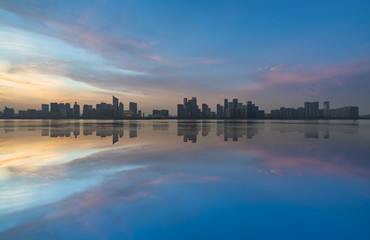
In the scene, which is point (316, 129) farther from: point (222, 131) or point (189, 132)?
point (189, 132)

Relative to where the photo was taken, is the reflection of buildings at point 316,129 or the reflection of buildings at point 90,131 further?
the reflection of buildings at point 316,129

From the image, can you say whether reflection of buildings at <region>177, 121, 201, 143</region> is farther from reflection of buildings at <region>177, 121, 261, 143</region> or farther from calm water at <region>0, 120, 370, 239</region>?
calm water at <region>0, 120, 370, 239</region>

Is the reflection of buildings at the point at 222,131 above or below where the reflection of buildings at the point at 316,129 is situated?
above

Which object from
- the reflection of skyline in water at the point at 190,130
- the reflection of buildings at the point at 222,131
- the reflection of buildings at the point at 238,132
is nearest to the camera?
the reflection of buildings at the point at 222,131

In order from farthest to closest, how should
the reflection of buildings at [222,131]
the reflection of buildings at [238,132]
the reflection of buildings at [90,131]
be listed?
1. the reflection of buildings at [90,131]
2. the reflection of buildings at [238,132]
3. the reflection of buildings at [222,131]

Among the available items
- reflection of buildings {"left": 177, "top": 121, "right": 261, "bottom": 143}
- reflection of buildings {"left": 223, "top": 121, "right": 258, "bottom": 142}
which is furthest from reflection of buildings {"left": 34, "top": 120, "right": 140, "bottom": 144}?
reflection of buildings {"left": 223, "top": 121, "right": 258, "bottom": 142}

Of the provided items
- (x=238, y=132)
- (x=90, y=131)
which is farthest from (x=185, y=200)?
(x=90, y=131)

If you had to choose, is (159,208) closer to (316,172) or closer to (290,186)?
(290,186)

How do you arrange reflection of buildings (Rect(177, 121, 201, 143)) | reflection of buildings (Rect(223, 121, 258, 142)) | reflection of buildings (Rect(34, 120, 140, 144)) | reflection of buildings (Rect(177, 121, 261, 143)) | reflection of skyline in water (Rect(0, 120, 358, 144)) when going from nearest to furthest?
reflection of buildings (Rect(177, 121, 201, 143)), reflection of buildings (Rect(177, 121, 261, 143)), reflection of buildings (Rect(223, 121, 258, 142)), reflection of skyline in water (Rect(0, 120, 358, 144)), reflection of buildings (Rect(34, 120, 140, 144))

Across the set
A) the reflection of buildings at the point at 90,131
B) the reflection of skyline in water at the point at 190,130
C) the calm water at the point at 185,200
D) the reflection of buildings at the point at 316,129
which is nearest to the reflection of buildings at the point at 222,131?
the reflection of skyline in water at the point at 190,130

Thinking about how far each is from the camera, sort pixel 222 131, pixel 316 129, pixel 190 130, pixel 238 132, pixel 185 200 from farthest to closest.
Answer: pixel 316 129
pixel 190 130
pixel 222 131
pixel 238 132
pixel 185 200

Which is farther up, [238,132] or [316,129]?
[238,132]

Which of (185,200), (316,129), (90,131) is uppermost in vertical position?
(90,131)

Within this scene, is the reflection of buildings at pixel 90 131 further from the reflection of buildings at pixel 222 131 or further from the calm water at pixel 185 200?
the calm water at pixel 185 200
